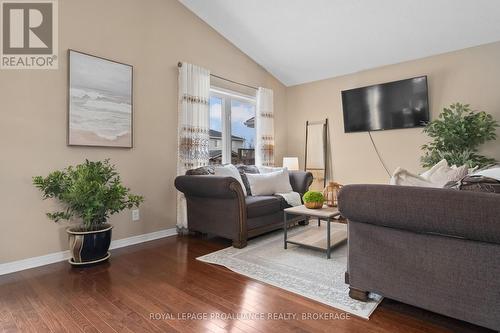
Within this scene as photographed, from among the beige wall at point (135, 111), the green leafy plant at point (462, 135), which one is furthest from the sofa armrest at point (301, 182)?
the beige wall at point (135, 111)

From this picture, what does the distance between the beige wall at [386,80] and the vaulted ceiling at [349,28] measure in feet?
0.52

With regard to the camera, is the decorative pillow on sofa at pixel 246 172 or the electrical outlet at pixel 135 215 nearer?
the electrical outlet at pixel 135 215

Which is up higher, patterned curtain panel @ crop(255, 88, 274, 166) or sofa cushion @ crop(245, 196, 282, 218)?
patterned curtain panel @ crop(255, 88, 274, 166)

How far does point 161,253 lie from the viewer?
2.82 m

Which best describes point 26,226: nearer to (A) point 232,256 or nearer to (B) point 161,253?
(B) point 161,253

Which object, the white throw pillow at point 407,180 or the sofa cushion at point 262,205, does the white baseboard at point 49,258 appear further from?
the white throw pillow at point 407,180

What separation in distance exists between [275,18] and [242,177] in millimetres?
2134

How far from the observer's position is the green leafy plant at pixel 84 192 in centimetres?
234

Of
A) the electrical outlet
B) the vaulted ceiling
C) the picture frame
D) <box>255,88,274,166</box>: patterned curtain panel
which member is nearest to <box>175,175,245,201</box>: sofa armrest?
the electrical outlet

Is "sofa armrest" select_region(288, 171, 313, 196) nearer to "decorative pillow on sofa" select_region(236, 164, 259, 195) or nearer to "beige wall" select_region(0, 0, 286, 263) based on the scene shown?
"decorative pillow on sofa" select_region(236, 164, 259, 195)

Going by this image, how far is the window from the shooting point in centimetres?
431

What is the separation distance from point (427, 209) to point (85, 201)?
249cm

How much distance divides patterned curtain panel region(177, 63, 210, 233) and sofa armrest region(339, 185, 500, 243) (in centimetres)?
234

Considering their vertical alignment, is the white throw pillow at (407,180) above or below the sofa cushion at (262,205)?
above
